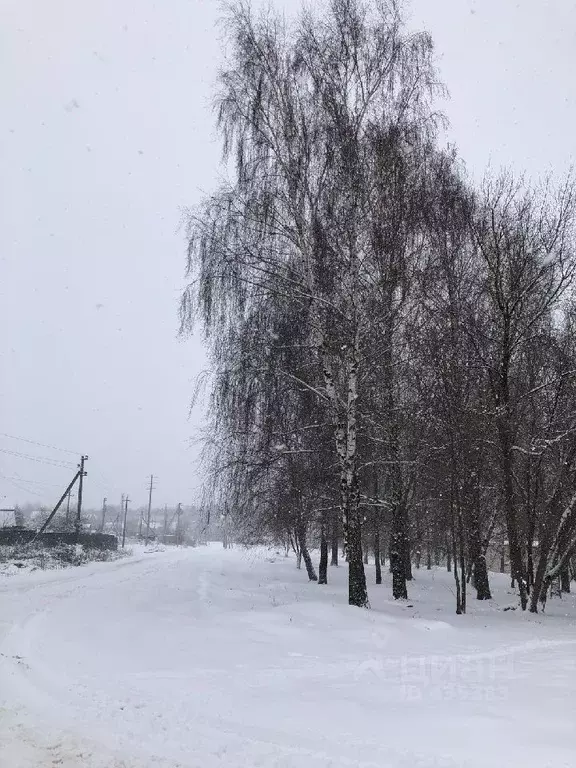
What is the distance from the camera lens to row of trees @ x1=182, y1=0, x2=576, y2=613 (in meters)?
11.5

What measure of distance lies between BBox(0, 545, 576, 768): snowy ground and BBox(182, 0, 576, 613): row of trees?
2.67 m

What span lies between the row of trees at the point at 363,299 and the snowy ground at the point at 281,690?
8.76 ft

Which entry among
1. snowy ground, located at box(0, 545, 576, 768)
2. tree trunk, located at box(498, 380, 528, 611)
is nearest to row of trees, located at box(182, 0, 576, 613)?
tree trunk, located at box(498, 380, 528, 611)

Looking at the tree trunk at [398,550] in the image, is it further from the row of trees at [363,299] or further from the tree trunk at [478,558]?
the tree trunk at [478,558]

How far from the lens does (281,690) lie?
597 cm

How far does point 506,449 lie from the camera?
12719mm

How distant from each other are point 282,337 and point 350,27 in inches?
246

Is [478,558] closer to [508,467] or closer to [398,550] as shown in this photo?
[398,550]

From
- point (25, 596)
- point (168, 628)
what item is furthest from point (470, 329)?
point (25, 596)

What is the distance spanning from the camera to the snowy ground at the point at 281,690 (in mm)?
4270

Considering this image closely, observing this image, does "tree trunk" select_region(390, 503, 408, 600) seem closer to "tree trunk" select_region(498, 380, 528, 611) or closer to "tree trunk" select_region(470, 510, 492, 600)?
"tree trunk" select_region(470, 510, 492, 600)

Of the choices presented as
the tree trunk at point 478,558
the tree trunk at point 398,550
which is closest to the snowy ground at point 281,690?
the tree trunk at point 478,558

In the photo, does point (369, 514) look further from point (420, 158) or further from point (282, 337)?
point (420, 158)

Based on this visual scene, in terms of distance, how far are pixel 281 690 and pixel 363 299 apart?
7.43 metres
